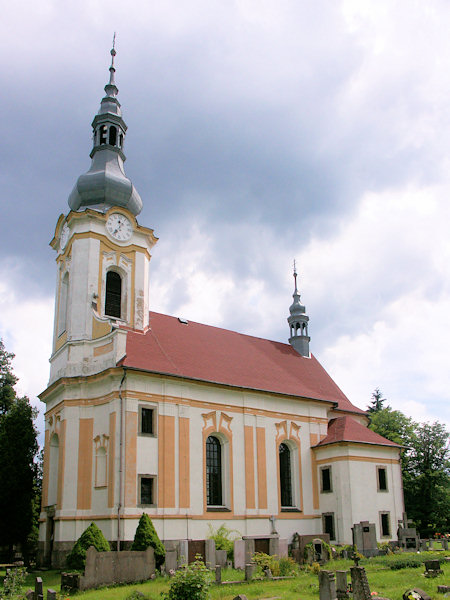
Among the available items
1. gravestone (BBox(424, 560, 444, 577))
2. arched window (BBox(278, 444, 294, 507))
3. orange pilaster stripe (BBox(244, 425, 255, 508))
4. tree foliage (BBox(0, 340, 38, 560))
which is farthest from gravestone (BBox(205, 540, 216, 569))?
tree foliage (BBox(0, 340, 38, 560))

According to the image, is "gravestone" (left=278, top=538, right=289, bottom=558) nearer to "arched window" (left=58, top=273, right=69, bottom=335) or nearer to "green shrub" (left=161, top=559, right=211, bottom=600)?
"green shrub" (left=161, top=559, right=211, bottom=600)

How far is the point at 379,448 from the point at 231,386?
925 cm

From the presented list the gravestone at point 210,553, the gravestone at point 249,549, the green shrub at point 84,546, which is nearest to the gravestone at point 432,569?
the gravestone at point 249,549

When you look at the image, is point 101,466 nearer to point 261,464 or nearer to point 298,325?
point 261,464

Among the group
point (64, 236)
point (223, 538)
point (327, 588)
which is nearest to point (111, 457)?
point (223, 538)

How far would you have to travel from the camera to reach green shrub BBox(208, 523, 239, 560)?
25.6 m

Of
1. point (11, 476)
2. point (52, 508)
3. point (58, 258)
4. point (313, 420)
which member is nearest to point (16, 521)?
point (11, 476)

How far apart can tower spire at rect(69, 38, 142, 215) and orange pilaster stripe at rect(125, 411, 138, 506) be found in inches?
462

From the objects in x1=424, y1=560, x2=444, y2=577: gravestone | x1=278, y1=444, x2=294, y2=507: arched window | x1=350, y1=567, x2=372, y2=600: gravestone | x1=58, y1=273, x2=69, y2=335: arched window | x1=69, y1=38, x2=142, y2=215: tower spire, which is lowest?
x1=424, y1=560, x2=444, y2=577: gravestone

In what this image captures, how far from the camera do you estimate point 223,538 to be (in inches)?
1047

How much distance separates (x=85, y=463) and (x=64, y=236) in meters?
12.3

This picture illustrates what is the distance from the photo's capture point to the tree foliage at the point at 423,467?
47.0 meters

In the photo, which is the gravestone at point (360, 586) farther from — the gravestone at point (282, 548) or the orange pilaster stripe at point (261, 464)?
the orange pilaster stripe at point (261, 464)

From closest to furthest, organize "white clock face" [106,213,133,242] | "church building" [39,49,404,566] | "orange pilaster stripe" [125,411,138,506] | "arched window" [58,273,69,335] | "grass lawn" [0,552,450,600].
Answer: "grass lawn" [0,552,450,600] < "orange pilaster stripe" [125,411,138,506] < "church building" [39,49,404,566] < "white clock face" [106,213,133,242] < "arched window" [58,273,69,335]
